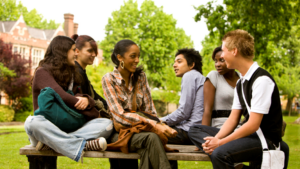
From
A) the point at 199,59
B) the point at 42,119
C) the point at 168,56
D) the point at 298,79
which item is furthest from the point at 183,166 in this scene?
the point at 298,79

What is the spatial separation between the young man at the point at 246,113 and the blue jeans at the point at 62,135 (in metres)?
1.23

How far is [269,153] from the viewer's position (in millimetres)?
2953

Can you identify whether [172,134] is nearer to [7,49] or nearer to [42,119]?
[42,119]

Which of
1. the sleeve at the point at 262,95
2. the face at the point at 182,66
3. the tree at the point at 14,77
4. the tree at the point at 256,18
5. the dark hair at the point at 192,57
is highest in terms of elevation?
the tree at the point at 256,18

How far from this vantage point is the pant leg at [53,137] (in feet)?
10.6

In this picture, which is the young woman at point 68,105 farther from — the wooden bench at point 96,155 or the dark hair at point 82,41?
the dark hair at point 82,41

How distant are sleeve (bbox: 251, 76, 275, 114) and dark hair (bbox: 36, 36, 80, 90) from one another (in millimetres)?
2049

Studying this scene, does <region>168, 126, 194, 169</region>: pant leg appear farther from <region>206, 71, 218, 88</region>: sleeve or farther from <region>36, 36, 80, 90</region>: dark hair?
<region>36, 36, 80, 90</region>: dark hair

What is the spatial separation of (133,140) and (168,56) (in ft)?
114

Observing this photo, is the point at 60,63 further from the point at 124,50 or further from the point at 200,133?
the point at 200,133

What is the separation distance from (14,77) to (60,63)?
1015 inches

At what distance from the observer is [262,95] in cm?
290

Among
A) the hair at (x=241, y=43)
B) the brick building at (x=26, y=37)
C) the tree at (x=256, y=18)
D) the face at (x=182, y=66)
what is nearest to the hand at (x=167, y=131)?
the hair at (x=241, y=43)

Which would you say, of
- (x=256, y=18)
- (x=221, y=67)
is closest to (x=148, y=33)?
(x=256, y=18)
